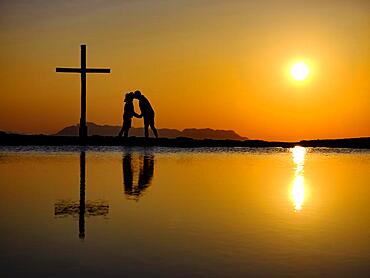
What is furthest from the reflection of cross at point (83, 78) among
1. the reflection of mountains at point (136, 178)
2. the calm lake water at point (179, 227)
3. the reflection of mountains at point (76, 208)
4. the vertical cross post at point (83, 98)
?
the reflection of mountains at point (76, 208)

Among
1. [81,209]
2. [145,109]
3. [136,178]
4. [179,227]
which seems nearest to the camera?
[179,227]

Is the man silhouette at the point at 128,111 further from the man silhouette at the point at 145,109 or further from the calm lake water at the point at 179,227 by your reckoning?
the calm lake water at the point at 179,227

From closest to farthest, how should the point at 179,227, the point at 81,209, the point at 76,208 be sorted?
1. the point at 179,227
2. the point at 81,209
3. the point at 76,208

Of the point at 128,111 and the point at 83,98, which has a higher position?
the point at 83,98

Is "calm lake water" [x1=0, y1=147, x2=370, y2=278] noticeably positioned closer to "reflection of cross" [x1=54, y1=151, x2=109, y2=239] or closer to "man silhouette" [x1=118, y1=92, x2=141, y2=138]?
"reflection of cross" [x1=54, y1=151, x2=109, y2=239]

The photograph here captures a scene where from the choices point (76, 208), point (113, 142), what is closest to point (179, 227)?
point (76, 208)

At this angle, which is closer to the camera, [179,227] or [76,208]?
[179,227]

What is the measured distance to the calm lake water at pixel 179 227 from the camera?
855 centimetres

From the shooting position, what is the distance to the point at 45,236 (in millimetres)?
10430

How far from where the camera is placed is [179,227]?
462 inches

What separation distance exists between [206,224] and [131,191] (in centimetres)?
564

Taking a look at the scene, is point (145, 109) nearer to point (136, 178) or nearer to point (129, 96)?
point (129, 96)

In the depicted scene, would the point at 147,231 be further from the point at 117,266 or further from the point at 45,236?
the point at 117,266

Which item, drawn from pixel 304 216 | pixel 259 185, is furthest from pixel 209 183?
pixel 304 216
